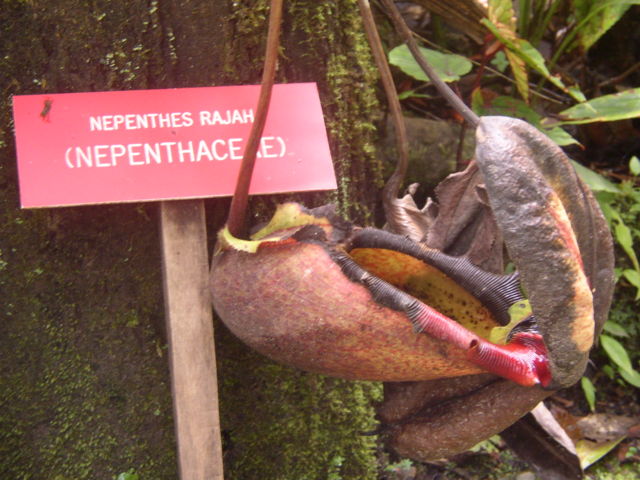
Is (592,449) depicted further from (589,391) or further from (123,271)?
(123,271)

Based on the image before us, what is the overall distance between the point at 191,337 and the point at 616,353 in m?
1.23

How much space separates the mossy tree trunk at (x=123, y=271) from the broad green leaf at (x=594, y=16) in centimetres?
87

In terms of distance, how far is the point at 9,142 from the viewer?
1000 millimetres

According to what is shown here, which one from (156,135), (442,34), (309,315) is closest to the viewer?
(309,315)

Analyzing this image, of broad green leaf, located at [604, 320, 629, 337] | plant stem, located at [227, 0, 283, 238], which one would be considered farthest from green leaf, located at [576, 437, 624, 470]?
plant stem, located at [227, 0, 283, 238]

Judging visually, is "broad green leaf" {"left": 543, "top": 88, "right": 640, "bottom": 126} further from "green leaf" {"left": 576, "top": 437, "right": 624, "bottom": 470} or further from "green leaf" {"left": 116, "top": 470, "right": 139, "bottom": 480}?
"green leaf" {"left": 116, "top": 470, "right": 139, "bottom": 480}

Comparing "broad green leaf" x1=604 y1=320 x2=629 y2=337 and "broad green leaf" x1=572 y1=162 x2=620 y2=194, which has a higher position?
"broad green leaf" x1=572 y1=162 x2=620 y2=194

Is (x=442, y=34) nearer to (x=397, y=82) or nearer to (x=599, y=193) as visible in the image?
(x=397, y=82)

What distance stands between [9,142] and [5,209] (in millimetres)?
103

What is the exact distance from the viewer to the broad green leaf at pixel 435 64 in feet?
4.77

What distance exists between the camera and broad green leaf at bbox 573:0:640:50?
1.73 m

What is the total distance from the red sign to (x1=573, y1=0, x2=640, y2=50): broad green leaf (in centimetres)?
109

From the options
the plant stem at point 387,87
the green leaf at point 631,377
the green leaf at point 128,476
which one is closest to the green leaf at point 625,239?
the green leaf at point 631,377

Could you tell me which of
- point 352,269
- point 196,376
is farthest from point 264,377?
point 352,269
